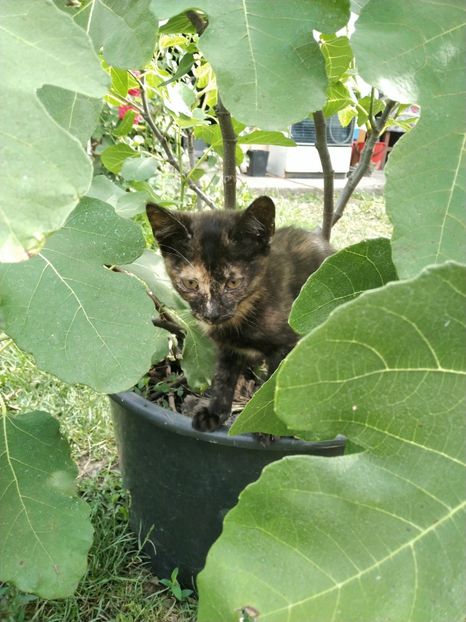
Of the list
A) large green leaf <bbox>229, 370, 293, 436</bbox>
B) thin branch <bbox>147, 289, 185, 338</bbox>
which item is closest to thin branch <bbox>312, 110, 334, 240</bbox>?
thin branch <bbox>147, 289, 185, 338</bbox>

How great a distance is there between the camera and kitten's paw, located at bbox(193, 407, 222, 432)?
140cm

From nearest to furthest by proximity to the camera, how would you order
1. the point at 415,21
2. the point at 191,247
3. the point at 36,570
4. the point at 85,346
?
the point at 415,21 → the point at 85,346 → the point at 36,570 → the point at 191,247

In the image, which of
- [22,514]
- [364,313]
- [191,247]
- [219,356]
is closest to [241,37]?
[364,313]

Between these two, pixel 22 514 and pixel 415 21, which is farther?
pixel 22 514

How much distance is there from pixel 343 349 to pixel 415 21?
345 millimetres

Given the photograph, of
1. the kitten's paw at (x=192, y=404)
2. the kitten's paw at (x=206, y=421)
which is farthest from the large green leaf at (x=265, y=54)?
the kitten's paw at (x=192, y=404)

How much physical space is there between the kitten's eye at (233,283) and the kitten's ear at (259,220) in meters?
0.13

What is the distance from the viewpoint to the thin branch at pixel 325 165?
4.66ft

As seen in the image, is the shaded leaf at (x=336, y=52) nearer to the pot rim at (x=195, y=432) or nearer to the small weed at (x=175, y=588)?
the pot rim at (x=195, y=432)

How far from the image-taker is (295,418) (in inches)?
19.6

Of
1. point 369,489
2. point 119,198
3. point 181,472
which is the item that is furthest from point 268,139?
point 369,489

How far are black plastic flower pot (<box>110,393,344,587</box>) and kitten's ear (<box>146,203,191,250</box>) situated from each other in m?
0.43

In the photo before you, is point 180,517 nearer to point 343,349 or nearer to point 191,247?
point 191,247

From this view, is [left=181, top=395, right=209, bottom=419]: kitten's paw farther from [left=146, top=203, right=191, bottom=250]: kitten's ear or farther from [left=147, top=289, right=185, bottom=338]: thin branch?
[left=146, top=203, right=191, bottom=250]: kitten's ear
